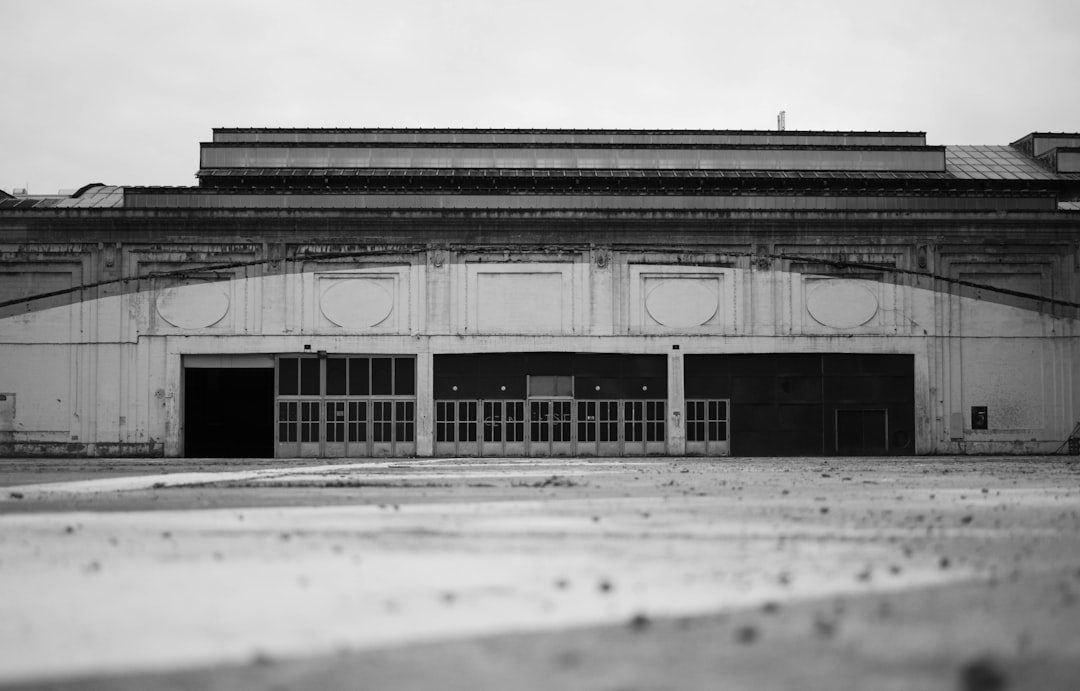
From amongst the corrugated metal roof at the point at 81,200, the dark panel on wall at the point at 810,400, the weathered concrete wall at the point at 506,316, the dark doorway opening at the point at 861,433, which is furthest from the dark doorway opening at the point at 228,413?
the dark doorway opening at the point at 861,433

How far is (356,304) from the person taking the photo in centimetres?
3672

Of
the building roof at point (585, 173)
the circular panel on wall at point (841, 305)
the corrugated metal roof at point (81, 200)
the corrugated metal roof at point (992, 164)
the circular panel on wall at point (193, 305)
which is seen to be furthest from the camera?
the corrugated metal roof at point (992, 164)

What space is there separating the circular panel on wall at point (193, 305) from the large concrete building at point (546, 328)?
0.22ft

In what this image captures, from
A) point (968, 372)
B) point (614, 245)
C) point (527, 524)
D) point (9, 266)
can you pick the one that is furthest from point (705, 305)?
point (527, 524)

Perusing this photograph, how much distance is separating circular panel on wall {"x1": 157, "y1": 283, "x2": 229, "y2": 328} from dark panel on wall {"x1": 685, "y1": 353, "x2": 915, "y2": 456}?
46.5 ft

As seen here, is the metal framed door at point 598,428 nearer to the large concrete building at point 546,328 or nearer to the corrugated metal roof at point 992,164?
the large concrete building at point 546,328

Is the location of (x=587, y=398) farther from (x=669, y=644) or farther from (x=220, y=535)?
(x=669, y=644)

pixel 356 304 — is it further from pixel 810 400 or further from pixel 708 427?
pixel 810 400

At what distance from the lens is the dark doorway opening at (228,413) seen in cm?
3694

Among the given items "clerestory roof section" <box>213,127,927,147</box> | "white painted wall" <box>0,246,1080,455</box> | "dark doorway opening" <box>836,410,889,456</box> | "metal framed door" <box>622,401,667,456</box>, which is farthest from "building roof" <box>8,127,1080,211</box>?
"dark doorway opening" <box>836,410,889,456</box>

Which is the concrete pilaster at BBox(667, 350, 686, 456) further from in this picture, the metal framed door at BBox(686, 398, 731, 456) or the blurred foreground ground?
the blurred foreground ground

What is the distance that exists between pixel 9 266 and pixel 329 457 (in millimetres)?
11255

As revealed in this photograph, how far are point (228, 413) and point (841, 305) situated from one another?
23.3 meters

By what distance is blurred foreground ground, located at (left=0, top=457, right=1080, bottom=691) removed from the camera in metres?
4.91
